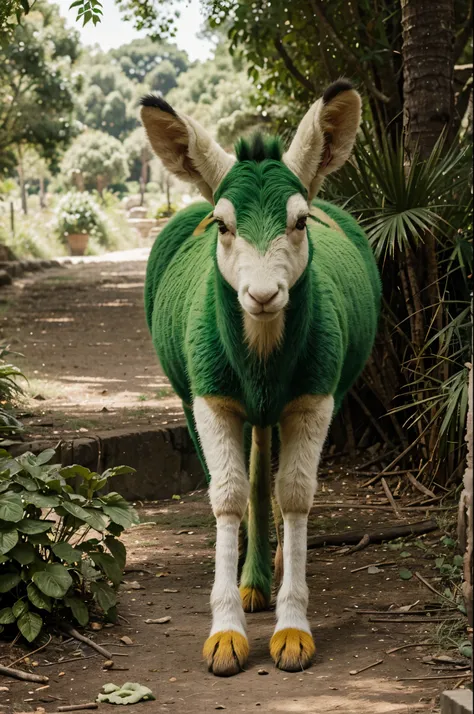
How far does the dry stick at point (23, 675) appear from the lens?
12.7 feet

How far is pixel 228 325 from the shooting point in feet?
13.5

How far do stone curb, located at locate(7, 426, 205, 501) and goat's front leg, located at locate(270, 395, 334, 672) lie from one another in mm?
2128

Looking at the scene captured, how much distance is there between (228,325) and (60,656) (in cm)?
148

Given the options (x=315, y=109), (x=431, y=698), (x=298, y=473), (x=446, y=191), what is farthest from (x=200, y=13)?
(x=431, y=698)

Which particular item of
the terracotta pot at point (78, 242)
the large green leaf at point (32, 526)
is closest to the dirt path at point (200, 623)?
the large green leaf at point (32, 526)

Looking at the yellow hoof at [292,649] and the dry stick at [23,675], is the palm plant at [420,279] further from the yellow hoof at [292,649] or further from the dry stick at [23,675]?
the dry stick at [23,675]

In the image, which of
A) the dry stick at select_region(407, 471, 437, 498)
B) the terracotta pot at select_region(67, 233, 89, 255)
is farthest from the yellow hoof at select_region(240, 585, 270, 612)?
the terracotta pot at select_region(67, 233, 89, 255)

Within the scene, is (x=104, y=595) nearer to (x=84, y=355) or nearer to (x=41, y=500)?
(x=41, y=500)

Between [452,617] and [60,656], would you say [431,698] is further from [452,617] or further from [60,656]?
[60,656]

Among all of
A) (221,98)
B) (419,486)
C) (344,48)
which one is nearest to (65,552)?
(419,486)

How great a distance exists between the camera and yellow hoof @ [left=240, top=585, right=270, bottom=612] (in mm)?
4707

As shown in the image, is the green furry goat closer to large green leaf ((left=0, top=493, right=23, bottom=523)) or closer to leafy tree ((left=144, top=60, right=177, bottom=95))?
large green leaf ((left=0, top=493, right=23, bottom=523))

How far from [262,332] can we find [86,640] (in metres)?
1.46

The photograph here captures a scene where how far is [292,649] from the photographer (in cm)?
395
